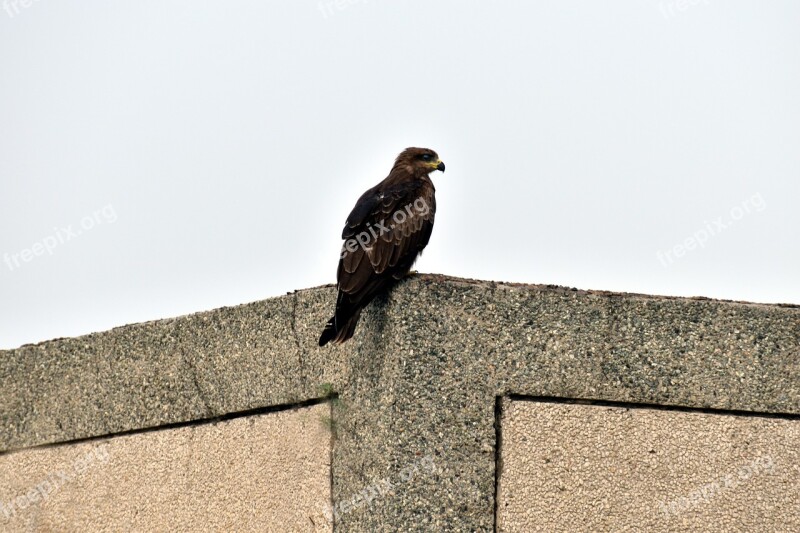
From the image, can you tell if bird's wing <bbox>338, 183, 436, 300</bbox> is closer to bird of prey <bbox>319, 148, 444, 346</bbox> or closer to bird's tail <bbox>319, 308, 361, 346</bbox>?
bird of prey <bbox>319, 148, 444, 346</bbox>

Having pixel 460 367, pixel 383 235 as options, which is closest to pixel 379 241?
pixel 383 235

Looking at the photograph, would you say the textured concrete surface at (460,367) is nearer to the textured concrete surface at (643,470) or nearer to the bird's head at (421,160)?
the textured concrete surface at (643,470)

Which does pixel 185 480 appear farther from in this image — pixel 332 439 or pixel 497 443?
pixel 497 443

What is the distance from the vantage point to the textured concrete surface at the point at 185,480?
6.75 metres

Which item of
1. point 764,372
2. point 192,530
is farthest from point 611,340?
point 192,530

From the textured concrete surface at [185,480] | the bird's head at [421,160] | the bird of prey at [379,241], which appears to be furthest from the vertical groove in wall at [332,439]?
the bird's head at [421,160]

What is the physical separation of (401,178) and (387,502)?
200cm

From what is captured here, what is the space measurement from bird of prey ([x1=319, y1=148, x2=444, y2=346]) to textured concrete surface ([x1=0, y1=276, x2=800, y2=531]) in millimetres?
148

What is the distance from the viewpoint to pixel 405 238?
22.6ft

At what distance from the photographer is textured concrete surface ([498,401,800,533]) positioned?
21.0 feet

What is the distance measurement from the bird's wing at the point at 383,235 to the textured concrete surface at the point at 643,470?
2.80 ft

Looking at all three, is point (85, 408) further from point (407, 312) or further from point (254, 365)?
point (407, 312)

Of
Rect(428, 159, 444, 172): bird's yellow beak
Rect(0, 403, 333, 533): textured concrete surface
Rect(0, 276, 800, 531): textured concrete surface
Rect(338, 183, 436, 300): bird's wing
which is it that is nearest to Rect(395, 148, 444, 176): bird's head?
Rect(428, 159, 444, 172): bird's yellow beak

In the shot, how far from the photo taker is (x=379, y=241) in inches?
268
